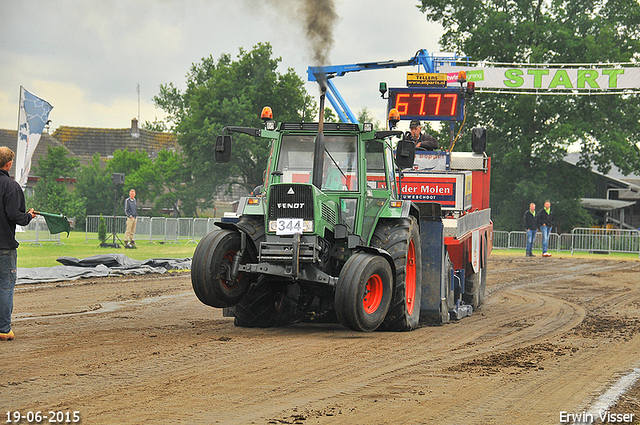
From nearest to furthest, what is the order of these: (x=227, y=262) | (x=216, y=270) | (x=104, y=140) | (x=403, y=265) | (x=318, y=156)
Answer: (x=216, y=270) < (x=227, y=262) < (x=403, y=265) < (x=318, y=156) < (x=104, y=140)

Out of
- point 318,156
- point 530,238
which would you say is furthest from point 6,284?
point 530,238

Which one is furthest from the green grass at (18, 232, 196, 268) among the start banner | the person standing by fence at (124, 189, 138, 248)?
the start banner

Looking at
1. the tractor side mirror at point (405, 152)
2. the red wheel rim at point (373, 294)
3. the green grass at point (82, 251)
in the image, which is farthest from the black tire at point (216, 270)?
the green grass at point (82, 251)

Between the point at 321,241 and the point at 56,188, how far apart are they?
116ft

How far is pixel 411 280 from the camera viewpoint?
33.3ft

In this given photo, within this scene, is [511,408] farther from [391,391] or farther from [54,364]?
[54,364]

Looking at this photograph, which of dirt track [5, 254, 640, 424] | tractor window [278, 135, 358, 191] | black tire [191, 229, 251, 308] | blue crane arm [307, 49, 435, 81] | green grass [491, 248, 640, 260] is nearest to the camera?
dirt track [5, 254, 640, 424]

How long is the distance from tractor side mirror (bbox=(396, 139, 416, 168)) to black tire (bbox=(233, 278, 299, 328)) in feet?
6.89

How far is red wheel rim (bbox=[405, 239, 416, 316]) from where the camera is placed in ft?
32.7

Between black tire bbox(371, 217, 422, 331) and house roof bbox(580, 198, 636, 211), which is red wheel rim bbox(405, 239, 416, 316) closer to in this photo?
black tire bbox(371, 217, 422, 331)

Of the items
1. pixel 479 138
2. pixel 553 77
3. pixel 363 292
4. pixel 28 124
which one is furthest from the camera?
pixel 553 77

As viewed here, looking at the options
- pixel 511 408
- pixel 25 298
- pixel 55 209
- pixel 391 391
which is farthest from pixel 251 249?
pixel 55 209

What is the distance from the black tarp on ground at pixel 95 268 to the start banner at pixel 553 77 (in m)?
16.3

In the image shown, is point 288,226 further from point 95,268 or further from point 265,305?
point 95,268
